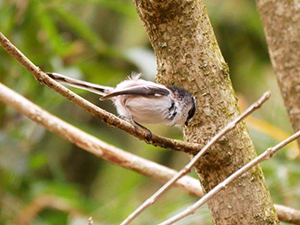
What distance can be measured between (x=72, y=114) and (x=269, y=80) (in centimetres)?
217

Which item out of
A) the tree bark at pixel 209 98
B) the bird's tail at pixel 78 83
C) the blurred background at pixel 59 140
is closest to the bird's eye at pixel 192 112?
the tree bark at pixel 209 98

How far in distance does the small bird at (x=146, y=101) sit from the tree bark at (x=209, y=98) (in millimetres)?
81

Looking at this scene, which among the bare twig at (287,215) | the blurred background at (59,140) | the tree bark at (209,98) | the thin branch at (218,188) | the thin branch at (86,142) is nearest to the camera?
the thin branch at (218,188)

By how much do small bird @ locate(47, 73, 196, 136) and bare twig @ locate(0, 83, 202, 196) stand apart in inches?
14.7

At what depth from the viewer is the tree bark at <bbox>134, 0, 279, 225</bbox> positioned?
1.54 m

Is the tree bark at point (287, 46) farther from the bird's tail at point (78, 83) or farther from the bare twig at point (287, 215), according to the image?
the bird's tail at point (78, 83)

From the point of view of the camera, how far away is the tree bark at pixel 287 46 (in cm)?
222

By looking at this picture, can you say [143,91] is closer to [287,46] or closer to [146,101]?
[146,101]

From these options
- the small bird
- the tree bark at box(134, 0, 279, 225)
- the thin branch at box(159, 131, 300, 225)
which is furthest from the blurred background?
the thin branch at box(159, 131, 300, 225)

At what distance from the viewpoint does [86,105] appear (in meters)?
1.37

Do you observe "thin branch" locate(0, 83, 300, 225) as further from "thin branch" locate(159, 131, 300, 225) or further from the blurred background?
"thin branch" locate(159, 131, 300, 225)

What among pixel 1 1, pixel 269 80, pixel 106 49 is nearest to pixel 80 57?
pixel 106 49

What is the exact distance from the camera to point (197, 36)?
157 cm

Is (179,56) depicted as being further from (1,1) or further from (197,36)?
(1,1)
